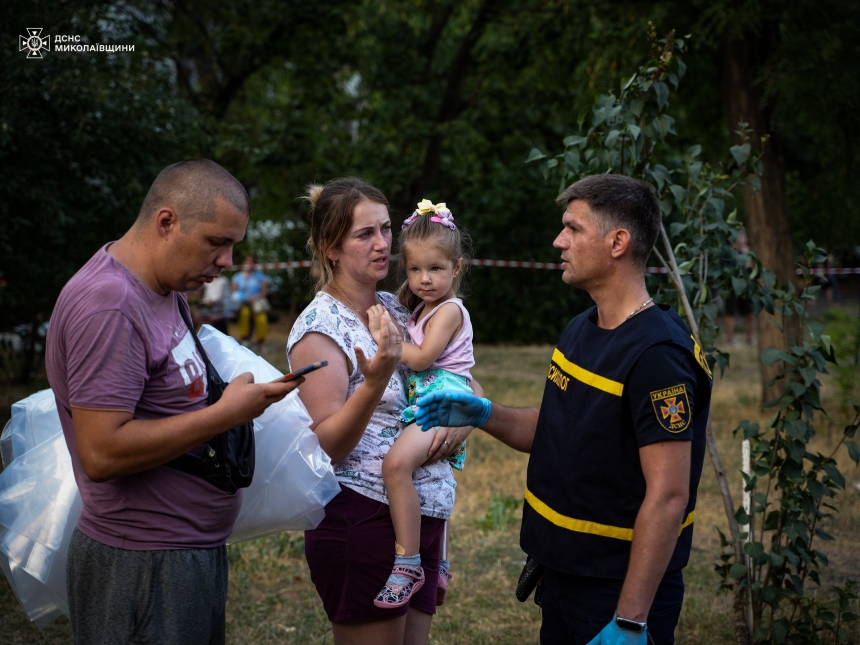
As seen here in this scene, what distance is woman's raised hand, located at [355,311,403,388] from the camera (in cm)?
214

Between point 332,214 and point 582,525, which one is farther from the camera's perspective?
point 332,214

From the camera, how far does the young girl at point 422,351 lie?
2.38m

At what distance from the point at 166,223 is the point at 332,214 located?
631 mm

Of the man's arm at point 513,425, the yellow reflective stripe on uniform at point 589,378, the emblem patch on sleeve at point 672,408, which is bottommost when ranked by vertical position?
the man's arm at point 513,425

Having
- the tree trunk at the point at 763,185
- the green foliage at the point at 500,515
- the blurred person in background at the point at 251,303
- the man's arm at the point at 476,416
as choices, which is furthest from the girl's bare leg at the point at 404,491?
the blurred person in background at the point at 251,303

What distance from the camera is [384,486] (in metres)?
2.40

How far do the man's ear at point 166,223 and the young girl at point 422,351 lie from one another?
0.64 m

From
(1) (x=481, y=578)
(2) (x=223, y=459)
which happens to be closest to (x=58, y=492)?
(2) (x=223, y=459)

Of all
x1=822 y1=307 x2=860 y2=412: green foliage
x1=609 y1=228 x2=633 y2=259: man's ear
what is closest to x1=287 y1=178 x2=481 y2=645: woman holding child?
x1=609 y1=228 x2=633 y2=259: man's ear

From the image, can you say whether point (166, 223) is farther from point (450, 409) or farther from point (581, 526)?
point (581, 526)

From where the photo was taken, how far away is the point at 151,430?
6.00ft

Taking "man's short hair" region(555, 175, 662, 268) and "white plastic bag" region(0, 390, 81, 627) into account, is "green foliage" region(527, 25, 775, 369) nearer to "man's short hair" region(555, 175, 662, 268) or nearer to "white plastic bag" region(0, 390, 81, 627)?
"man's short hair" region(555, 175, 662, 268)

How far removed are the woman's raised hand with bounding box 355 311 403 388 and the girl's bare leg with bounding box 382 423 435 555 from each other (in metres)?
0.30

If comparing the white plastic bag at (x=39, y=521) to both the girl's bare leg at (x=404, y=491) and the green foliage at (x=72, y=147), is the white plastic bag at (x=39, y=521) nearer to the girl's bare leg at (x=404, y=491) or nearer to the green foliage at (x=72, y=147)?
the girl's bare leg at (x=404, y=491)
